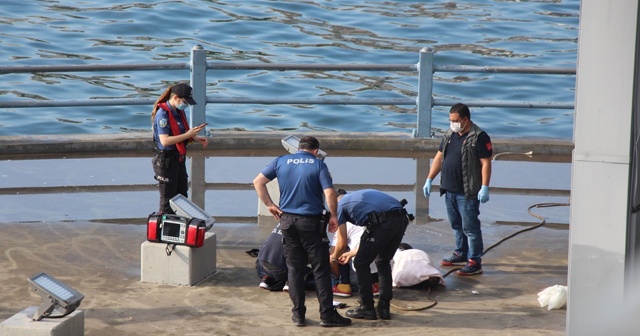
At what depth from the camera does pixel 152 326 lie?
967 centimetres

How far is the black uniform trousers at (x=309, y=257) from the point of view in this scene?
31.8 feet

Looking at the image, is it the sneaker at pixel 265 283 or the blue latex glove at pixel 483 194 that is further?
the blue latex glove at pixel 483 194

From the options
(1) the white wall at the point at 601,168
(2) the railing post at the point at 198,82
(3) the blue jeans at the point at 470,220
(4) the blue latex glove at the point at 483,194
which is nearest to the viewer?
(1) the white wall at the point at 601,168

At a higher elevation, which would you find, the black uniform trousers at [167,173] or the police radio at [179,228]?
the black uniform trousers at [167,173]

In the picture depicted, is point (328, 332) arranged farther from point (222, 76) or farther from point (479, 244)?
point (222, 76)

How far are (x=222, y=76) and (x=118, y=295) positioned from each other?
2215 cm

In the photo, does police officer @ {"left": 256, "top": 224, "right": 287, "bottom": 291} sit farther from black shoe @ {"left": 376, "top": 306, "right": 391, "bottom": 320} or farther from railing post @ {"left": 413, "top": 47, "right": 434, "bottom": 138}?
railing post @ {"left": 413, "top": 47, "right": 434, "bottom": 138}

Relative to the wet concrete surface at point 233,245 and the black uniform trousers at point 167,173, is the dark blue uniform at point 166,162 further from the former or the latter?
the wet concrete surface at point 233,245

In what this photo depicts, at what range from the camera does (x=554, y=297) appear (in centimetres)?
1027

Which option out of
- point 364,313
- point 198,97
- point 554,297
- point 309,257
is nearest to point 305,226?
point 309,257

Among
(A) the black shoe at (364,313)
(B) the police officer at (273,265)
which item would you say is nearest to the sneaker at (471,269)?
(A) the black shoe at (364,313)

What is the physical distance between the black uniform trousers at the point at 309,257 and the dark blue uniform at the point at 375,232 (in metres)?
0.27

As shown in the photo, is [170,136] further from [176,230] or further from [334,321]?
[334,321]

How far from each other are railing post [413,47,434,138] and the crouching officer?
6614 mm
